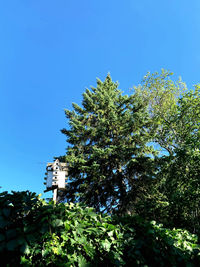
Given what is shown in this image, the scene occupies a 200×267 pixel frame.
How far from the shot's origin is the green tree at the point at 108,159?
1009 centimetres

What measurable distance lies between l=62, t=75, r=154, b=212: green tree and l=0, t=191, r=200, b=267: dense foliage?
24.2 feet

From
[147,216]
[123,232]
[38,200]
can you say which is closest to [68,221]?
[38,200]

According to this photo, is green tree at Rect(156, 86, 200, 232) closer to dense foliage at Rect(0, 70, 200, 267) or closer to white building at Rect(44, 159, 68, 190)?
dense foliage at Rect(0, 70, 200, 267)

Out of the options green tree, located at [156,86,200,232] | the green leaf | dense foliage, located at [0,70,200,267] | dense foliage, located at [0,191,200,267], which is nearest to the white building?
dense foliage, located at [0,70,200,267]

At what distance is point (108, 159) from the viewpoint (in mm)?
11055

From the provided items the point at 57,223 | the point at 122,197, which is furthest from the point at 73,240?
the point at 122,197

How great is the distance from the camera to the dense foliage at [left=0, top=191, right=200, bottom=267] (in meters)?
1.48

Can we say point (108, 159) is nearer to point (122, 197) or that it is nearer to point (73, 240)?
point (122, 197)

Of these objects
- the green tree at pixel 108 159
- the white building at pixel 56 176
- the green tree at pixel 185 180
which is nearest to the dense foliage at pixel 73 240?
the white building at pixel 56 176

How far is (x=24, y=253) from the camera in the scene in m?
1.45

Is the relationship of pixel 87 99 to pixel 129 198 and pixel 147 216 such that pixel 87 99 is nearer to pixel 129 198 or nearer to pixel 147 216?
pixel 129 198

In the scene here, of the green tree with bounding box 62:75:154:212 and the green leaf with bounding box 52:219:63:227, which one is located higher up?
the green tree with bounding box 62:75:154:212

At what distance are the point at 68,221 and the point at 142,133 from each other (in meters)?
11.0

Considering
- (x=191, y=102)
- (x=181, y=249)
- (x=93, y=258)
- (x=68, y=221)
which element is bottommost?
(x=181, y=249)
